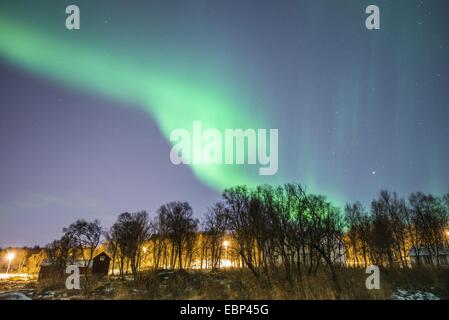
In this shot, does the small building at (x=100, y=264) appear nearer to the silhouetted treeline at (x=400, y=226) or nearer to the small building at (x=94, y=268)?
the small building at (x=94, y=268)

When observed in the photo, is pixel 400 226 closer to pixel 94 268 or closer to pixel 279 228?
pixel 279 228

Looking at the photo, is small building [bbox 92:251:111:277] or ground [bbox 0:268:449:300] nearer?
ground [bbox 0:268:449:300]

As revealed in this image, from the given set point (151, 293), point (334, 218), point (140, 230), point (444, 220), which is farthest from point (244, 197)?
point (444, 220)

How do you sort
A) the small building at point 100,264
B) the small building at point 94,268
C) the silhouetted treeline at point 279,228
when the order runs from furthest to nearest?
the small building at point 100,264, the small building at point 94,268, the silhouetted treeline at point 279,228

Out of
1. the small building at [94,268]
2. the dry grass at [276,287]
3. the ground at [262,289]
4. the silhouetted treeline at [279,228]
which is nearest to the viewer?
the dry grass at [276,287]

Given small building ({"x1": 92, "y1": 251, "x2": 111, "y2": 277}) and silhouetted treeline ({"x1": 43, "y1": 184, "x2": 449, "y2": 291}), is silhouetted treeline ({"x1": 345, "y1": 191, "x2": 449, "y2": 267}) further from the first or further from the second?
small building ({"x1": 92, "y1": 251, "x2": 111, "y2": 277})

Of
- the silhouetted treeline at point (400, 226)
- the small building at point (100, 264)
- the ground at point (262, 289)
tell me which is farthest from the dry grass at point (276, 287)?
the small building at point (100, 264)

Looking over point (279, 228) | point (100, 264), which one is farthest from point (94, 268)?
point (279, 228)

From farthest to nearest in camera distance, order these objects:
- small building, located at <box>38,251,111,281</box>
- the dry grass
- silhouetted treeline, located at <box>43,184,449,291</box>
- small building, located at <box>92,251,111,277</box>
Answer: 1. small building, located at <box>92,251,111,277</box>
2. small building, located at <box>38,251,111,281</box>
3. silhouetted treeline, located at <box>43,184,449,291</box>
4. the dry grass

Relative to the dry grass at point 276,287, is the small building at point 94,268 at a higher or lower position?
lower

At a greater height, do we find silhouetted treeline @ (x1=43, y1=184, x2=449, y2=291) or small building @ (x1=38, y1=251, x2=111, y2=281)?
silhouetted treeline @ (x1=43, y1=184, x2=449, y2=291)

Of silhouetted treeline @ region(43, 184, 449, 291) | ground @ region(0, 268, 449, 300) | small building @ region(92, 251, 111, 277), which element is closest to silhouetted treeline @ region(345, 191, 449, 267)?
silhouetted treeline @ region(43, 184, 449, 291)
